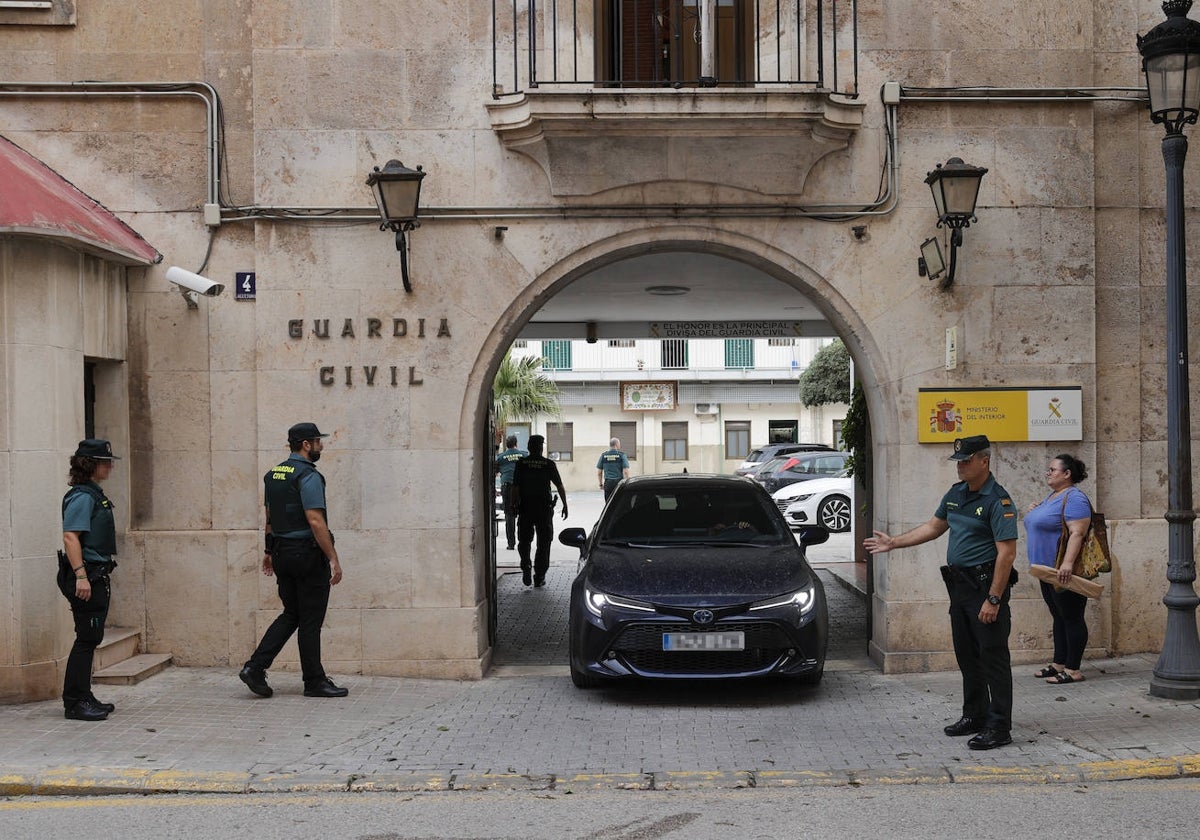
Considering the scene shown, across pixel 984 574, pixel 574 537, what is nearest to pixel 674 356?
pixel 574 537

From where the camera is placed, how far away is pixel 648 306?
16016 mm

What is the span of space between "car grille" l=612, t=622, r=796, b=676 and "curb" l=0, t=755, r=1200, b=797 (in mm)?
1564

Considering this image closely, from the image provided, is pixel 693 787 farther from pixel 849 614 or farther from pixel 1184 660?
pixel 849 614

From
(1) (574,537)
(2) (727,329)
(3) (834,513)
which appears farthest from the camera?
(3) (834,513)

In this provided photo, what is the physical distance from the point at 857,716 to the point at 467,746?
8.42 ft

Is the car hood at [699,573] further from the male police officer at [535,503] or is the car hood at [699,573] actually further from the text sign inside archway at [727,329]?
the text sign inside archway at [727,329]

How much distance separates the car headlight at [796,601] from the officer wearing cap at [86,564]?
4.20 meters

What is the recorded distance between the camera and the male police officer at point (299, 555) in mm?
7848

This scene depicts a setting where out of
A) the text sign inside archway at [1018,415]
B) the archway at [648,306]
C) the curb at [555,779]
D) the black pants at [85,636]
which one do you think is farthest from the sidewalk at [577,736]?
the text sign inside archway at [1018,415]

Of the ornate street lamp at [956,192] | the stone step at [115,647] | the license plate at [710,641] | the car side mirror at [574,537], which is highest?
the ornate street lamp at [956,192]

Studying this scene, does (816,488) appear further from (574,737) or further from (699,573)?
(574,737)

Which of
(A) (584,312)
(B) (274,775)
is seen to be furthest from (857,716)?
(A) (584,312)

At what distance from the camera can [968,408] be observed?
908 centimetres

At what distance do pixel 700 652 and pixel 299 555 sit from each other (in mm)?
2777
